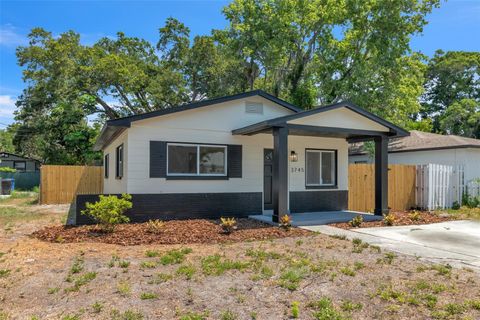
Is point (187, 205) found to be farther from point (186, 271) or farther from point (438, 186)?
point (438, 186)

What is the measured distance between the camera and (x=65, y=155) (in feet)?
80.9

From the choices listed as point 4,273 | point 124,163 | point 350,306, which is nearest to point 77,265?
point 4,273

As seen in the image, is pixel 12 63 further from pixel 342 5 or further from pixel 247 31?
pixel 342 5

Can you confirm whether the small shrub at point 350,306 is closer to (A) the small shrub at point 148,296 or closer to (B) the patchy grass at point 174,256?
(A) the small shrub at point 148,296

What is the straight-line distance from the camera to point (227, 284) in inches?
197

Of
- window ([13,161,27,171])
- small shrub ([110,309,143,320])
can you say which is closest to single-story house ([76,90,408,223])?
small shrub ([110,309,143,320])

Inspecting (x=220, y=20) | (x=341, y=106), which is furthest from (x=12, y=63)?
(x=341, y=106)

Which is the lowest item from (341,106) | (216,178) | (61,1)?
(216,178)

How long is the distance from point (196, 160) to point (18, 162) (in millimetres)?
34625

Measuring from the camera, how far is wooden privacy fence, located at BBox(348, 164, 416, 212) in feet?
44.9

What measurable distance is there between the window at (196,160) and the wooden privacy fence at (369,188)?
5296 mm

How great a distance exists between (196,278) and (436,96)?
137 feet

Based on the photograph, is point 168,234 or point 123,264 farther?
point 168,234

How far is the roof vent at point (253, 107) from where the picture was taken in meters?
11.9
